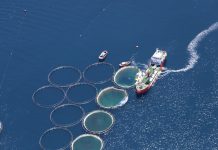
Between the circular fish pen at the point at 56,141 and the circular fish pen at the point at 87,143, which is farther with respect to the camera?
the circular fish pen at the point at 56,141

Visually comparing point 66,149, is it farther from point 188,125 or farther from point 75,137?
point 188,125

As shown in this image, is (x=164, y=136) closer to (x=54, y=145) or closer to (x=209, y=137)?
(x=209, y=137)

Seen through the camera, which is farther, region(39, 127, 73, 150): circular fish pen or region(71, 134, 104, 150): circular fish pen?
region(39, 127, 73, 150): circular fish pen

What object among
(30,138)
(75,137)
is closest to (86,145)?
(75,137)

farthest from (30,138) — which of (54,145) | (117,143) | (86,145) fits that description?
(117,143)

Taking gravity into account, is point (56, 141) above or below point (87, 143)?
above
